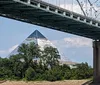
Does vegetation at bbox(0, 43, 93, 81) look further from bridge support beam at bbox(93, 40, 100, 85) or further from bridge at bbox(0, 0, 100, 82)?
bridge at bbox(0, 0, 100, 82)

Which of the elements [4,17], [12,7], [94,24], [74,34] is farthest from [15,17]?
[74,34]

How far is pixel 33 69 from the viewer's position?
3027 inches

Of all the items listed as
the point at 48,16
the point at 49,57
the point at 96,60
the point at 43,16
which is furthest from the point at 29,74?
the point at 48,16

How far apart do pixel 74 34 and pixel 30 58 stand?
1955cm

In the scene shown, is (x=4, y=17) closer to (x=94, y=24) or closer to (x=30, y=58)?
(x=94, y=24)

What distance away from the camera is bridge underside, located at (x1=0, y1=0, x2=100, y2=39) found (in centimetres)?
4119

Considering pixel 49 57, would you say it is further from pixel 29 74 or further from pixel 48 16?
pixel 48 16

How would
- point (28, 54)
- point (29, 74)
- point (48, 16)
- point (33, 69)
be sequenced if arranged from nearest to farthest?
point (48, 16) < point (29, 74) < point (33, 69) < point (28, 54)

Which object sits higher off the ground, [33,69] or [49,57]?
[49,57]

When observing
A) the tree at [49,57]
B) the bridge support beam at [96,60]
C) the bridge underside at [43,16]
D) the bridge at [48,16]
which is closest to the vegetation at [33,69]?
the tree at [49,57]

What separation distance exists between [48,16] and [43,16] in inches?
21.2

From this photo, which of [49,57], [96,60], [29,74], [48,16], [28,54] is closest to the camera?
[48,16]

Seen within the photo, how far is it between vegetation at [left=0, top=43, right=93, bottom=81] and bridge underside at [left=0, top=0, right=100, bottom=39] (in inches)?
738

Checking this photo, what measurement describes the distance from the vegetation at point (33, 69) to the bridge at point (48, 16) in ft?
54.9
